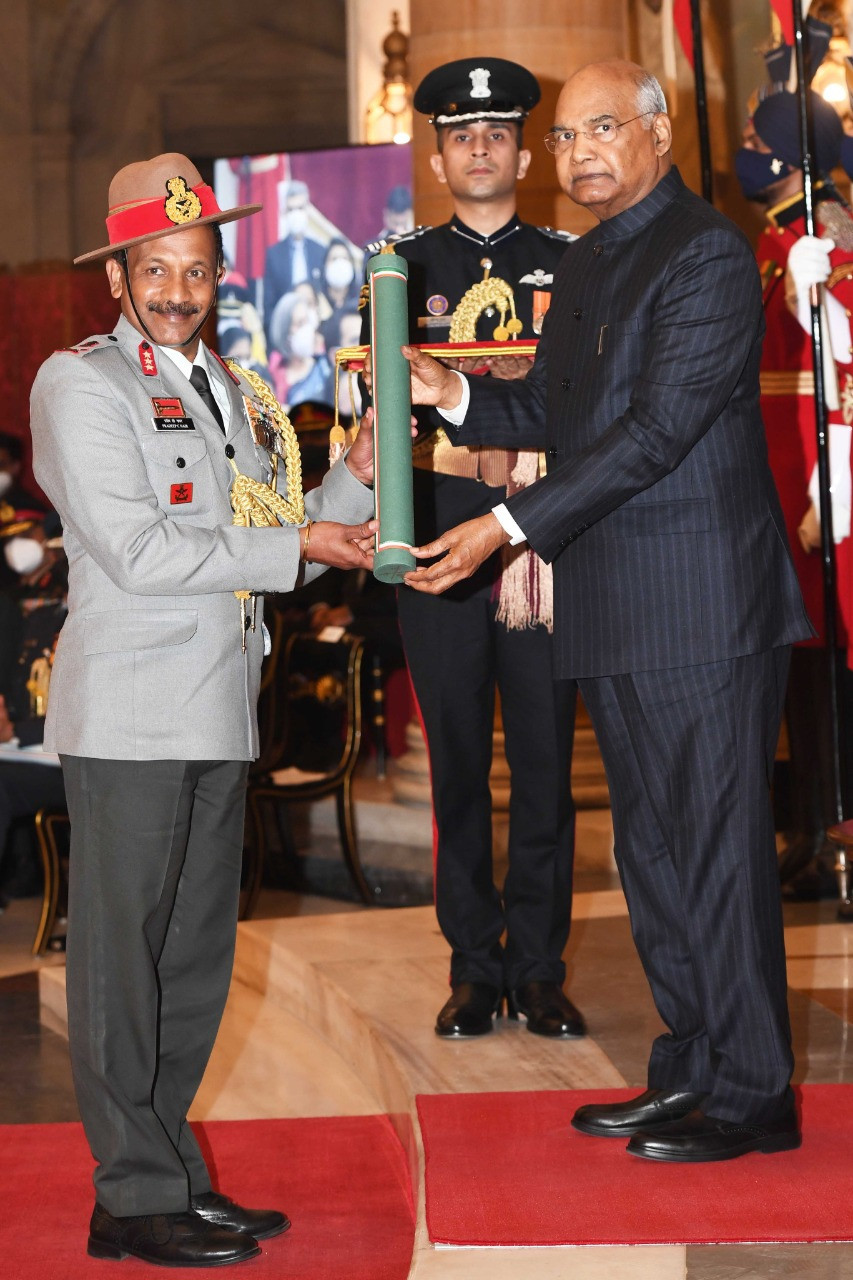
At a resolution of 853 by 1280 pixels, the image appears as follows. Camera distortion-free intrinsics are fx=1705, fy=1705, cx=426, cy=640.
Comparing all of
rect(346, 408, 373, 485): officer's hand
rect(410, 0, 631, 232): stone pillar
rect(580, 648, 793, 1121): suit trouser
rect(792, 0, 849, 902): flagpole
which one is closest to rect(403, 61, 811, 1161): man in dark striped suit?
rect(580, 648, 793, 1121): suit trouser

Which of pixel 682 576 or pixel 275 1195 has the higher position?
pixel 682 576

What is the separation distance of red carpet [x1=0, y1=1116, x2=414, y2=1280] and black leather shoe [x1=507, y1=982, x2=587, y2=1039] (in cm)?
37

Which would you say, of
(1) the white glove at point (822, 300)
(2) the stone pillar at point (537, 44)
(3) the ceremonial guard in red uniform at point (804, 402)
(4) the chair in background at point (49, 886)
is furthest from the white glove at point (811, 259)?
(4) the chair in background at point (49, 886)

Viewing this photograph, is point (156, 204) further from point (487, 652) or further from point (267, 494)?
point (487, 652)

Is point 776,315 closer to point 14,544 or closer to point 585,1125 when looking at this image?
point 585,1125

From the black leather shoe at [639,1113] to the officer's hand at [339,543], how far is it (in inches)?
41.1

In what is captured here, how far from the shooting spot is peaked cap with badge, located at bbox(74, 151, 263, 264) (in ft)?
8.78

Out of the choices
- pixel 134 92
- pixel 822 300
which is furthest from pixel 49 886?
pixel 134 92

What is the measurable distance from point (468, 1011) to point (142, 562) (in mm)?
1450

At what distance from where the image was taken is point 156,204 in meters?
2.68

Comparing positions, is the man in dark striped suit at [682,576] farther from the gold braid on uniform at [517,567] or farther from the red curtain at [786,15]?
the red curtain at [786,15]

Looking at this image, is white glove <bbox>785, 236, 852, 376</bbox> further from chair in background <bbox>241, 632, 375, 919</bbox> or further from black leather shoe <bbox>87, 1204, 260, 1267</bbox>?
black leather shoe <bbox>87, 1204, 260, 1267</bbox>

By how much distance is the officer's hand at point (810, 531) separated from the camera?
510cm

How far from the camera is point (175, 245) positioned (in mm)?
2684
